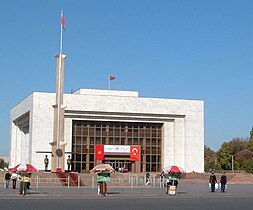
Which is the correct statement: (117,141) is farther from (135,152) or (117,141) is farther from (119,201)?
(119,201)

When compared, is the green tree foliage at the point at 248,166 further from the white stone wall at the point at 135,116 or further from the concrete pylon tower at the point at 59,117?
the concrete pylon tower at the point at 59,117

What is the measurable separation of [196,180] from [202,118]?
906 inches

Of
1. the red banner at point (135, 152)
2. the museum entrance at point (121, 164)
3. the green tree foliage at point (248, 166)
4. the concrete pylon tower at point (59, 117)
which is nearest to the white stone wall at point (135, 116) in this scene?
the red banner at point (135, 152)

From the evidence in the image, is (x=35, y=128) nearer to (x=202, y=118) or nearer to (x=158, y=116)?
(x=158, y=116)

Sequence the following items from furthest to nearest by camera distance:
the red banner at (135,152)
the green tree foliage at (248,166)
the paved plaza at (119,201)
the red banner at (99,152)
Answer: the green tree foliage at (248,166), the red banner at (135,152), the red banner at (99,152), the paved plaza at (119,201)

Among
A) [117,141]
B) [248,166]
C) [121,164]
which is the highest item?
[117,141]

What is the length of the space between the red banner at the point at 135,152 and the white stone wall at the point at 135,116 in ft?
14.5

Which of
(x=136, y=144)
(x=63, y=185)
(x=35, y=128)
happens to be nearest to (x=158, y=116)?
(x=136, y=144)

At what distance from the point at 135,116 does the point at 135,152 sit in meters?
6.09

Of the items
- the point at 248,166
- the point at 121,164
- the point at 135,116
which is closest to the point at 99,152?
the point at 121,164

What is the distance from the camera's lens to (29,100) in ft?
296

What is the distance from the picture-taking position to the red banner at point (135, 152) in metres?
90.1

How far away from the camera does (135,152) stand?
90.4 meters

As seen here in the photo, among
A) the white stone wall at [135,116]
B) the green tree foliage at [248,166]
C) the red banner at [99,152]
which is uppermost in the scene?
the white stone wall at [135,116]
